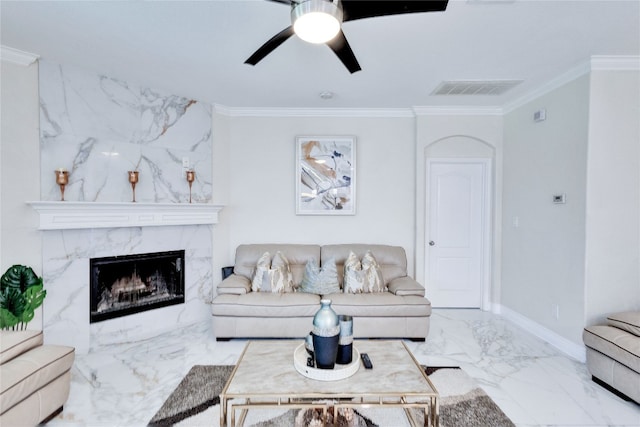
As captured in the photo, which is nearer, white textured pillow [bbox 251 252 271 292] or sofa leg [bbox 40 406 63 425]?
sofa leg [bbox 40 406 63 425]

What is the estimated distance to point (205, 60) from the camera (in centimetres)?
269

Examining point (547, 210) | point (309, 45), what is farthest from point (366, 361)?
point (547, 210)

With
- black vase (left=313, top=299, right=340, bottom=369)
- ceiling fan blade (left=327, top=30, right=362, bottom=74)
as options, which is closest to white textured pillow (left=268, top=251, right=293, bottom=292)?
black vase (left=313, top=299, right=340, bottom=369)

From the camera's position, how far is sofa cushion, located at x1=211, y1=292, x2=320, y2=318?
118 inches

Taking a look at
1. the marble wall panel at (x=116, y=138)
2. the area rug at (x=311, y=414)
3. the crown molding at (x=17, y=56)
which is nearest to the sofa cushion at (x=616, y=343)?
the area rug at (x=311, y=414)

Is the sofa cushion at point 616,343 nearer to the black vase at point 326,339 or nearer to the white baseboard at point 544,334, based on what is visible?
the white baseboard at point 544,334

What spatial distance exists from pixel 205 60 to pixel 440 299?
3.80 meters

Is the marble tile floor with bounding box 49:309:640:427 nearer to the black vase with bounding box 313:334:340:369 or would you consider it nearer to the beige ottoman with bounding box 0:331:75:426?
the beige ottoman with bounding box 0:331:75:426

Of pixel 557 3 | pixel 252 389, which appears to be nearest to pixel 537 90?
pixel 557 3

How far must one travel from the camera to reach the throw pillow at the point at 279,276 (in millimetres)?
3264

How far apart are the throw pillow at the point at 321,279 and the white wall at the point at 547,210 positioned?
82.1 inches

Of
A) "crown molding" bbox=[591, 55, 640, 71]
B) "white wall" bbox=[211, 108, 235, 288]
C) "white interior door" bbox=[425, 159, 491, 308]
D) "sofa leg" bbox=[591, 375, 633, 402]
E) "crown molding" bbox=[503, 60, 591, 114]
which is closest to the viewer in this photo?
"sofa leg" bbox=[591, 375, 633, 402]

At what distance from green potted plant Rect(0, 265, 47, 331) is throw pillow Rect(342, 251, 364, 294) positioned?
2518 mm

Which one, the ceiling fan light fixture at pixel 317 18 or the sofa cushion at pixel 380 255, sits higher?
the ceiling fan light fixture at pixel 317 18
